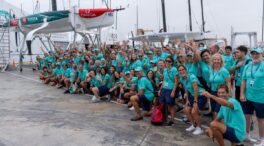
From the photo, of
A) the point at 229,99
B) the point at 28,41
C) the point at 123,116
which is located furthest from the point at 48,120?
the point at 28,41

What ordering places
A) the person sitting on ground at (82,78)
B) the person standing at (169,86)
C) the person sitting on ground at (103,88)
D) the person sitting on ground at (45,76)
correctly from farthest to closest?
the person sitting on ground at (45,76) → the person sitting on ground at (82,78) → the person sitting on ground at (103,88) → the person standing at (169,86)

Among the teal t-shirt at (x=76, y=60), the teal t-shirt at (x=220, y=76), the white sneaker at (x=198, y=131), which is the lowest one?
the white sneaker at (x=198, y=131)

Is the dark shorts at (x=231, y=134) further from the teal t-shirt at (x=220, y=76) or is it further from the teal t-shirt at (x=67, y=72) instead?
the teal t-shirt at (x=67, y=72)

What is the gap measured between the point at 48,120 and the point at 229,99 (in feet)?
14.7

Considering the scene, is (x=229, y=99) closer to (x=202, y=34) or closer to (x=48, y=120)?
(x=48, y=120)

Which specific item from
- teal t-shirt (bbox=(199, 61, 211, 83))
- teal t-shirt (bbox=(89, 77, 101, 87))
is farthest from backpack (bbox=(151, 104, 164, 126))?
teal t-shirt (bbox=(89, 77, 101, 87))

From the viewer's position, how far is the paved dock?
553 cm

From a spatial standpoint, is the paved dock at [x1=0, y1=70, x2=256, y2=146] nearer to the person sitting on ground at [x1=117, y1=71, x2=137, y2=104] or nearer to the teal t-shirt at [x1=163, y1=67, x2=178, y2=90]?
the person sitting on ground at [x1=117, y1=71, x2=137, y2=104]

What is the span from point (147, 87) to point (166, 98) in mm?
803

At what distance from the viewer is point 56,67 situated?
1326 cm

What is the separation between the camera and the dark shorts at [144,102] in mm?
7230

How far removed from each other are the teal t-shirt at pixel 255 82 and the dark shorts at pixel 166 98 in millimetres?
1901

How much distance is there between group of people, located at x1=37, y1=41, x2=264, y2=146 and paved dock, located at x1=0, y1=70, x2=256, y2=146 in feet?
1.34

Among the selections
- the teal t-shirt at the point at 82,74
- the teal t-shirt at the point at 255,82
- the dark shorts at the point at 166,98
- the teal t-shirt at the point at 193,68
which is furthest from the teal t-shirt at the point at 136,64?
the teal t-shirt at the point at 255,82
